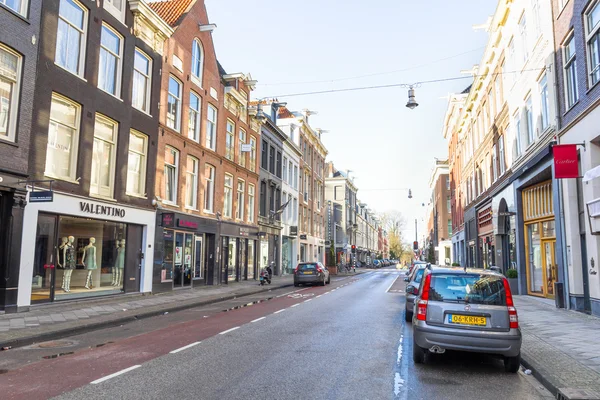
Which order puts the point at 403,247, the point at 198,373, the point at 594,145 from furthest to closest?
the point at 403,247 < the point at 594,145 < the point at 198,373

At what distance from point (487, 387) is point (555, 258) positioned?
459 inches

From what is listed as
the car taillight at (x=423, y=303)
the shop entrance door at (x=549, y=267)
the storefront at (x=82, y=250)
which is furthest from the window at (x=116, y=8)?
the shop entrance door at (x=549, y=267)

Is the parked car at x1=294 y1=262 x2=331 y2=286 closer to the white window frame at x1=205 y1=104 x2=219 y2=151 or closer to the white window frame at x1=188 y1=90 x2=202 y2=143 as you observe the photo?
the white window frame at x1=205 y1=104 x2=219 y2=151

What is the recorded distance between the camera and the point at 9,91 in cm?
1264

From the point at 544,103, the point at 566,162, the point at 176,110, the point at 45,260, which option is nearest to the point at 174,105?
the point at 176,110

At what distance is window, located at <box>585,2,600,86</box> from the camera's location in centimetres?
1195

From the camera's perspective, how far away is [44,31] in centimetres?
1370

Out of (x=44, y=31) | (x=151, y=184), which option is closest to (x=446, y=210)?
(x=151, y=184)

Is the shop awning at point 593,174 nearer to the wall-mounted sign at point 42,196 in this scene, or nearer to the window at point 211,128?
the wall-mounted sign at point 42,196

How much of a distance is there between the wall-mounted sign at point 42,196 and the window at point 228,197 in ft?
49.1

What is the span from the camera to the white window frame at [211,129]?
82.5 ft

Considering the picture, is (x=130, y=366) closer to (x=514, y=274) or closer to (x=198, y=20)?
(x=514, y=274)

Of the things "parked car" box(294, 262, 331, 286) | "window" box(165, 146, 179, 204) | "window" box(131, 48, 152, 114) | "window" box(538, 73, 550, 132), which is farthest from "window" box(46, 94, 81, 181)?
"window" box(538, 73, 550, 132)

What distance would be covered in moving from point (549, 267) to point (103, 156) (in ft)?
55.4
